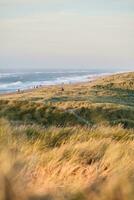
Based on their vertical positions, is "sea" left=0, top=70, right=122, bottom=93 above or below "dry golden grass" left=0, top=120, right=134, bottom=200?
below

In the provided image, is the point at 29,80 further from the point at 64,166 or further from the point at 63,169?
the point at 63,169

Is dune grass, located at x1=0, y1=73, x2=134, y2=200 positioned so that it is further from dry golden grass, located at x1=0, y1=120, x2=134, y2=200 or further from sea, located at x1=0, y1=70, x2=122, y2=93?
sea, located at x1=0, y1=70, x2=122, y2=93

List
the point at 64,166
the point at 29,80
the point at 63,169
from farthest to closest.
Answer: the point at 29,80 → the point at 64,166 → the point at 63,169

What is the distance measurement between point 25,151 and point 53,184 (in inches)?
35.8

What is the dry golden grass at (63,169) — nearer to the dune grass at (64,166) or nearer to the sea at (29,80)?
the dune grass at (64,166)

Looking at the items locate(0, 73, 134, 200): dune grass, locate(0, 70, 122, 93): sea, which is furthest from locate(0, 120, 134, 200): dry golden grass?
locate(0, 70, 122, 93): sea

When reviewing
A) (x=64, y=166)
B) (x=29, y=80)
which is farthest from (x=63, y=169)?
(x=29, y=80)

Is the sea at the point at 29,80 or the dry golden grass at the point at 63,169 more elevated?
the dry golden grass at the point at 63,169

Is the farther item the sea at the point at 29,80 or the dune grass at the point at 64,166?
the sea at the point at 29,80

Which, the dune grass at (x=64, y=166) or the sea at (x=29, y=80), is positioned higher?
the dune grass at (x=64, y=166)

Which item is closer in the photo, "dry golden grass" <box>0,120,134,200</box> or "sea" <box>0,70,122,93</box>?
"dry golden grass" <box>0,120,134,200</box>

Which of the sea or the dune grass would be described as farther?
the sea

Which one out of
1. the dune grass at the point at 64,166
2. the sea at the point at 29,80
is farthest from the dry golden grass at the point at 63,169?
the sea at the point at 29,80

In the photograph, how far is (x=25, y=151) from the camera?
5.79m
